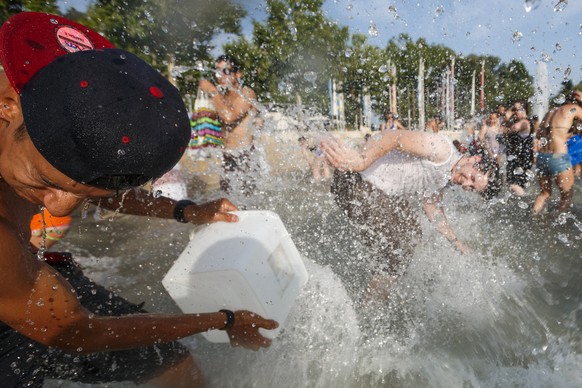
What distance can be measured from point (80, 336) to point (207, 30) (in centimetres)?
776

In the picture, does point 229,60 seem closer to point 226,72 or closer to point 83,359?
point 226,72

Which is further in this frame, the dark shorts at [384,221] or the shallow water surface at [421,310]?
the dark shorts at [384,221]

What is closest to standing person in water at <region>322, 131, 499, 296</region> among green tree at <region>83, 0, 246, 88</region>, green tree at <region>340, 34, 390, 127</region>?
green tree at <region>83, 0, 246, 88</region>

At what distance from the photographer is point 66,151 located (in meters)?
0.96

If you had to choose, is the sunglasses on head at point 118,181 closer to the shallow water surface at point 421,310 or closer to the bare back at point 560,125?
the shallow water surface at point 421,310

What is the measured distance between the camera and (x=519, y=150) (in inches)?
218

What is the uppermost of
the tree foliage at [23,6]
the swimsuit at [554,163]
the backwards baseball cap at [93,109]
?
the tree foliage at [23,6]

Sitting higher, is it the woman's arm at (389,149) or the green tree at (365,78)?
the green tree at (365,78)

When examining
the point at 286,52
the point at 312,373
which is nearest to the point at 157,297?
the point at 312,373

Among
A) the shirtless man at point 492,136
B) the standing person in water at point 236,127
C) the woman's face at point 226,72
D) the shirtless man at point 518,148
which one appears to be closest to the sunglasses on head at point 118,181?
the standing person in water at point 236,127

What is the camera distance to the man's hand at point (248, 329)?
1.66 meters

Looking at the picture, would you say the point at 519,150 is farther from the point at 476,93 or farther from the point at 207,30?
the point at 476,93

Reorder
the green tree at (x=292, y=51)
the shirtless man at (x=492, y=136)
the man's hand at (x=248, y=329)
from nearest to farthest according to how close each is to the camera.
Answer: the man's hand at (x=248, y=329)
the shirtless man at (x=492, y=136)
the green tree at (x=292, y=51)

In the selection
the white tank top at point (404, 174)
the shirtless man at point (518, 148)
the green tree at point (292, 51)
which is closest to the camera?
the white tank top at point (404, 174)
